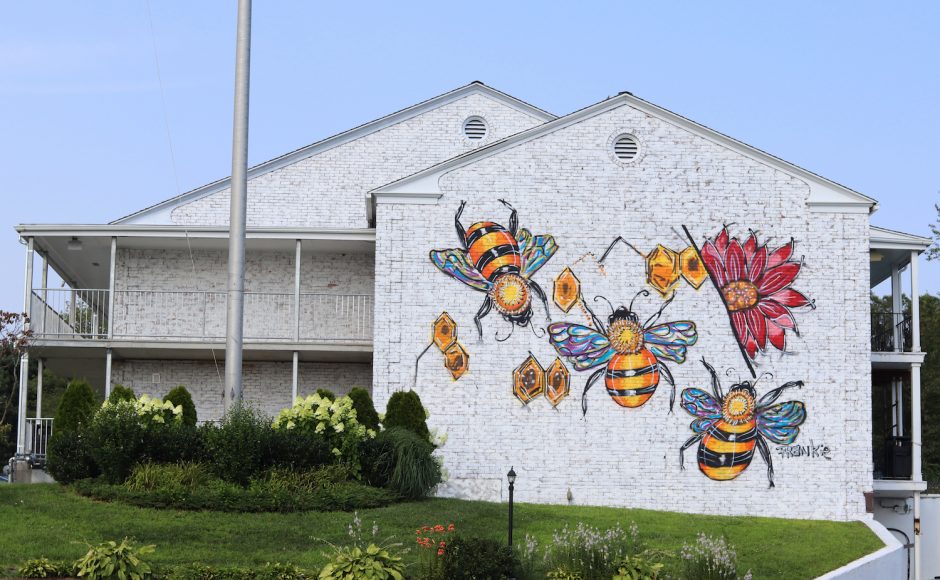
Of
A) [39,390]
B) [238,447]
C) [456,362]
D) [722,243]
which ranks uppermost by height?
[722,243]

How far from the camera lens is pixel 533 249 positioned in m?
25.4

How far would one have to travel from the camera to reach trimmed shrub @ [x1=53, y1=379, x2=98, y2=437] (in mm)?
22680

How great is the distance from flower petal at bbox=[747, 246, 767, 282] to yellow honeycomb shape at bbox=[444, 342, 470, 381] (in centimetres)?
573

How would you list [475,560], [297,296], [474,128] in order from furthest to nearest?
[474,128] < [297,296] < [475,560]

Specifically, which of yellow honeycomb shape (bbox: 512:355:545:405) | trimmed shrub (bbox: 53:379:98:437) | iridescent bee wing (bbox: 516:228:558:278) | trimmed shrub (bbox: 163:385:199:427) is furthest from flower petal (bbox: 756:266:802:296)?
trimmed shrub (bbox: 53:379:98:437)

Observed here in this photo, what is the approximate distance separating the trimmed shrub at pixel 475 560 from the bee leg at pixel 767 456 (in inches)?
375

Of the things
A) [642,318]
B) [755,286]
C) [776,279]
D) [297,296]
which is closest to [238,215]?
[297,296]

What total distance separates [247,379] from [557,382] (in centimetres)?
752

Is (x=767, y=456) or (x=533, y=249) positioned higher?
(x=533, y=249)

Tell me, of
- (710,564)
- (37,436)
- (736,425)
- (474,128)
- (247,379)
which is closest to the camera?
(710,564)

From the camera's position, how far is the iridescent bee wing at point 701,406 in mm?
24984

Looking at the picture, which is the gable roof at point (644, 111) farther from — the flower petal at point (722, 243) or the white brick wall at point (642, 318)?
the flower petal at point (722, 243)

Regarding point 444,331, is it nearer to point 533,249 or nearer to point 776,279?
point 533,249

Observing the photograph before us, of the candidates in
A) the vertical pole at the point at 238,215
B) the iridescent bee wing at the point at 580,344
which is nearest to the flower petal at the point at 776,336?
the iridescent bee wing at the point at 580,344
